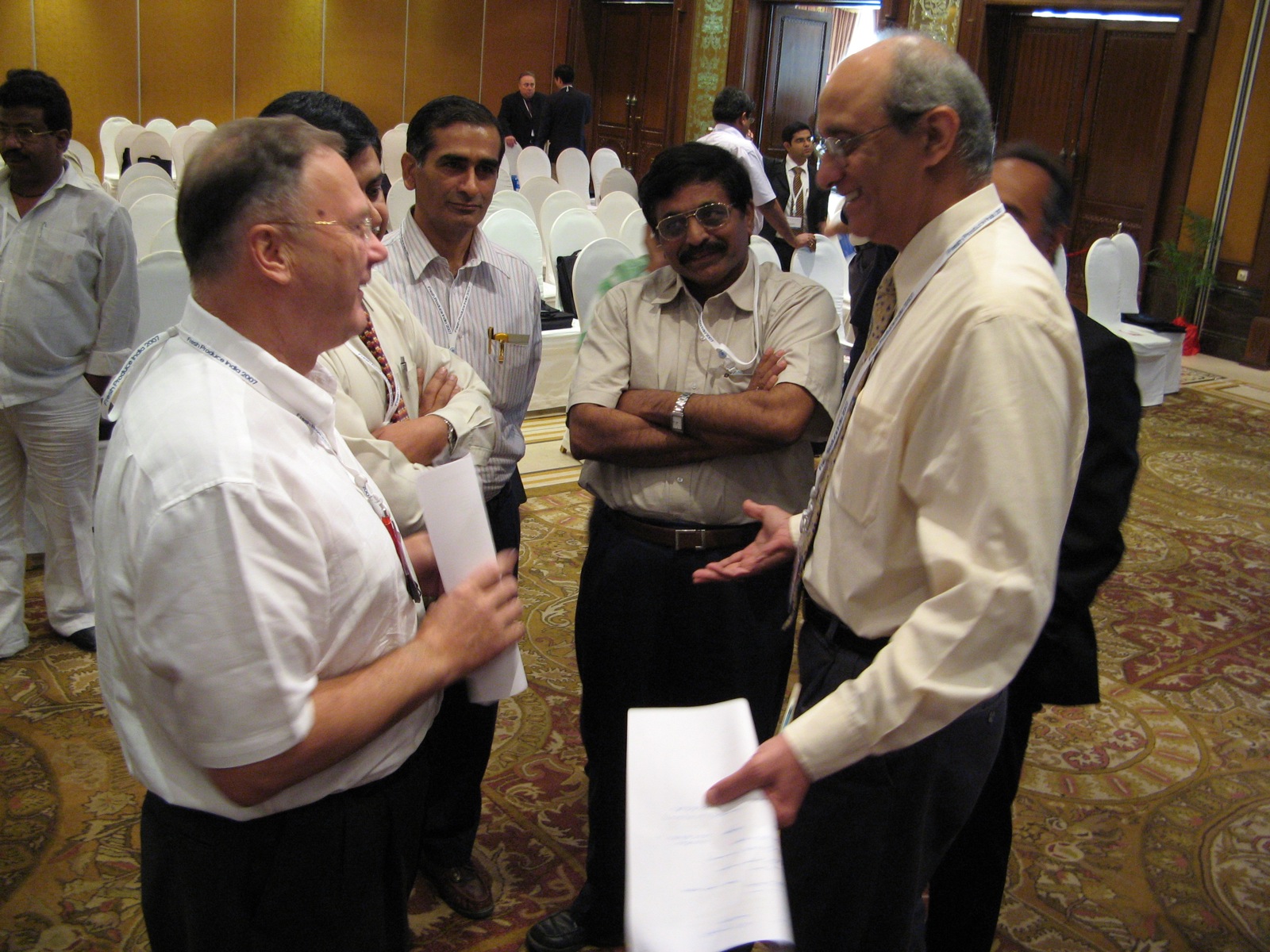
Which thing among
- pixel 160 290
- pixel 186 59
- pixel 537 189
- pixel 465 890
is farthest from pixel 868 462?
pixel 186 59

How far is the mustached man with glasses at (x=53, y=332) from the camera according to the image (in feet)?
10.8

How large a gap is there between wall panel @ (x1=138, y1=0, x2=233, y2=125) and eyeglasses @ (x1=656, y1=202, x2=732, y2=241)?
13.7m

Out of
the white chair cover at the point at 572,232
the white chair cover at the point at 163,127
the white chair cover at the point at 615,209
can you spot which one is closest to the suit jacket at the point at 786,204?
the white chair cover at the point at 615,209

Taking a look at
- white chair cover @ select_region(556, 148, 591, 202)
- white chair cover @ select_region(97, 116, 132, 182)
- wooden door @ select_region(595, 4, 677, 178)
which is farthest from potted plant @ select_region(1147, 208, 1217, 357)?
white chair cover @ select_region(97, 116, 132, 182)

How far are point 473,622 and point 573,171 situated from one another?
401 inches

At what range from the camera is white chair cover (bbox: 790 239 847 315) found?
709cm

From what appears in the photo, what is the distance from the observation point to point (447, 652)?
1.38 meters

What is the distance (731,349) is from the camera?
232cm

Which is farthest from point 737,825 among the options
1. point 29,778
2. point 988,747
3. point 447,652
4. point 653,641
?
point 29,778

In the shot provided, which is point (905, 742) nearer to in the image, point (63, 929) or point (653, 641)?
point (653, 641)

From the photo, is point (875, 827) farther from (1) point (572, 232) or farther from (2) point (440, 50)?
(2) point (440, 50)

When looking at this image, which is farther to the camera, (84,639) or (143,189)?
(143,189)

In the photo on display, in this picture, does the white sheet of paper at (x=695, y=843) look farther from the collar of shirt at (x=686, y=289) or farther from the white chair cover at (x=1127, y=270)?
the white chair cover at (x=1127, y=270)

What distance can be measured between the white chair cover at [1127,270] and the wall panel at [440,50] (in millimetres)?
10662
